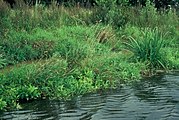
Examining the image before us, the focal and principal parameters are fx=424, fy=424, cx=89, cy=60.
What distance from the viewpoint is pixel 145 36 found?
523 inches

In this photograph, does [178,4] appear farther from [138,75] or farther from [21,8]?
[138,75]

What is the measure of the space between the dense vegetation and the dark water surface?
457mm

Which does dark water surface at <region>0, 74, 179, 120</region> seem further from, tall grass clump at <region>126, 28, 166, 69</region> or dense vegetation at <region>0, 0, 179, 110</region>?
tall grass clump at <region>126, 28, 166, 69</region>

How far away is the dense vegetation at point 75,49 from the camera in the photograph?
9523 mm

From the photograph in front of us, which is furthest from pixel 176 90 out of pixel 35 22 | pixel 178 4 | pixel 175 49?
pixel 178 4

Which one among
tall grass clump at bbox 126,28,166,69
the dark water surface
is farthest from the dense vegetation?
the dark water surface

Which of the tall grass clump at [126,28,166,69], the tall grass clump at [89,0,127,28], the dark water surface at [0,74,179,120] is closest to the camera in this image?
the dark water surface at [0,74,179,120]

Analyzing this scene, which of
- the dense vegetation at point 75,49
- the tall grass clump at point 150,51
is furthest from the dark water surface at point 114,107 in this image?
the tall grass clump at point 150,51

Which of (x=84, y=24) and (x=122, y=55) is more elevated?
(x=84, y=24)

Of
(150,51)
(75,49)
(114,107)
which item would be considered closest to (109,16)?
(150,51)

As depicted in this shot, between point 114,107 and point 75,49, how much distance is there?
3559mm

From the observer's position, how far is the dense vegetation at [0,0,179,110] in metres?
9.52

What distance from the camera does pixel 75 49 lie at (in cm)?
1177

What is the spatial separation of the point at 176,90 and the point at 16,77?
374 cm
